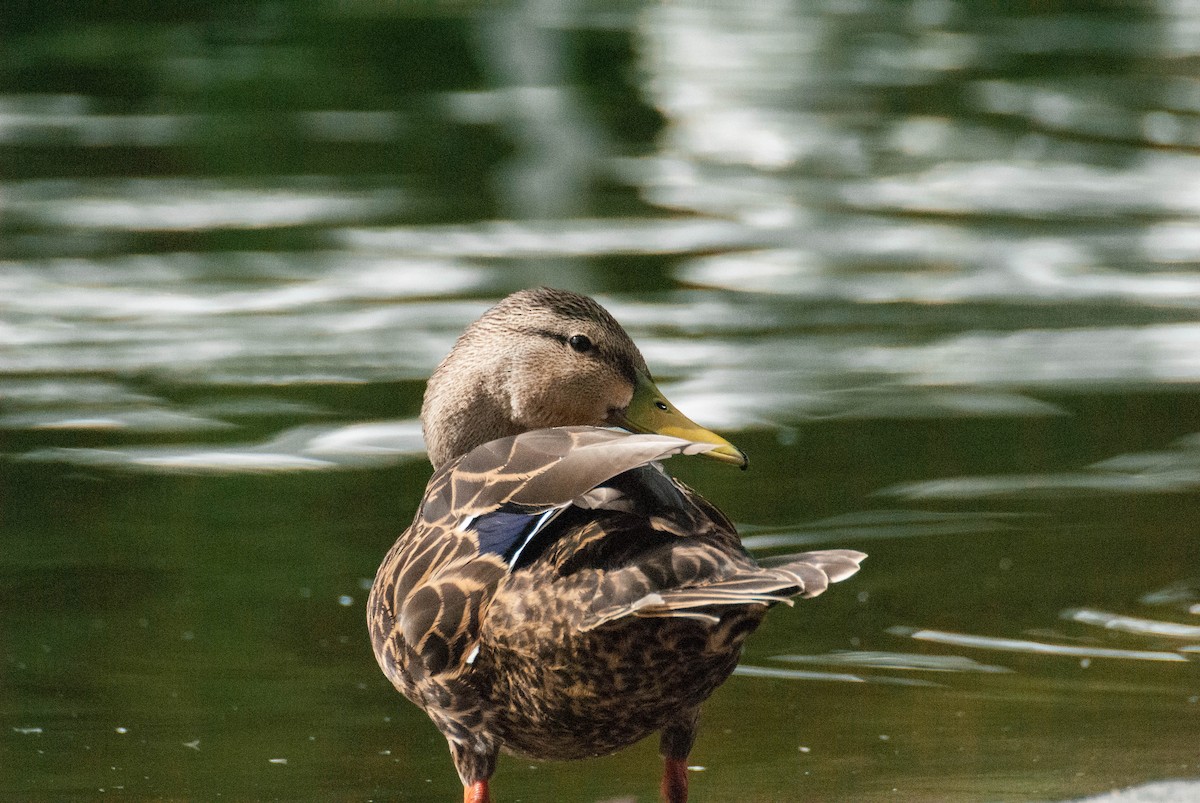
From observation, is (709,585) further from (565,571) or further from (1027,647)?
(1027,647)

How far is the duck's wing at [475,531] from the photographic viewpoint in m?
4.18

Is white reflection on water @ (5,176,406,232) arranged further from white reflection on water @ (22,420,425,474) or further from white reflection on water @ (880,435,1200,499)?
white reflection on water @ (880,435,1200,499)

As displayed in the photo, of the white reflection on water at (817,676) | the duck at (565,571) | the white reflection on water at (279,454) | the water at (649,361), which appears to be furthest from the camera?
the white reflection on water at (279,454)

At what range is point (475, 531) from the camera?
4.61 meters

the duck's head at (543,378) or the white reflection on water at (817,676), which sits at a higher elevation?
the duck's head at (543,378)

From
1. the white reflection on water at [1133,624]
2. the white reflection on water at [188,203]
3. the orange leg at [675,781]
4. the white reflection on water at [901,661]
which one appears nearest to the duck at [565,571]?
the orange leg at [675,781]

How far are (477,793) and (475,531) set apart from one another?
67cm

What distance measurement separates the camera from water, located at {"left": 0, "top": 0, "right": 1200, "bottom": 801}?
546 centimetres

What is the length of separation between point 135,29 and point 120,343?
34.2 feet

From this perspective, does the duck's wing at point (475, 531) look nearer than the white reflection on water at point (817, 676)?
Yes

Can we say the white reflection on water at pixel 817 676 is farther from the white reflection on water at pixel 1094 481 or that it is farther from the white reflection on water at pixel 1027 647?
the white reflection on water at pixel 1094 481

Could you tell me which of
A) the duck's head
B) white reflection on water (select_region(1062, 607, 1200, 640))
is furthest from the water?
the duck's head

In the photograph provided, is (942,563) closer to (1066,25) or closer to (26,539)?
(26,539)

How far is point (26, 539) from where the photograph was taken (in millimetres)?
7035
